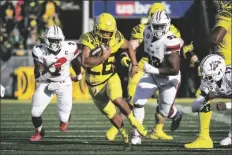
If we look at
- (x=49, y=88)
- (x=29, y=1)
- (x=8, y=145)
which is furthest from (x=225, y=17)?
(x=29, y=1)

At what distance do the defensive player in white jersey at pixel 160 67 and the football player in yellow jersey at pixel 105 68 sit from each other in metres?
0.27

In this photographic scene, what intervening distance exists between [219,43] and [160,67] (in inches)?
32.1

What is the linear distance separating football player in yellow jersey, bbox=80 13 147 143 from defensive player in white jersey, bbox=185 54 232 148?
62cm

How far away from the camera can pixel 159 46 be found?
26.3ft

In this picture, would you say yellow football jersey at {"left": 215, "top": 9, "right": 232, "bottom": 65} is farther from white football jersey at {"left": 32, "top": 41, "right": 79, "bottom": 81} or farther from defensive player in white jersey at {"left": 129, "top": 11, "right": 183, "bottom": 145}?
white football jersey at {"left": 32, "top": 41, "right": 79, "bottom": 81}

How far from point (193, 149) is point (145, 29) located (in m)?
1.36

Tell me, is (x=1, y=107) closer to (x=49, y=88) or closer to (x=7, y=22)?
(x=7, y=22)

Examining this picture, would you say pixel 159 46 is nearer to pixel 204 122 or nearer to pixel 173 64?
pixel 173 64

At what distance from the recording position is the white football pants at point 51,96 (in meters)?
8.54

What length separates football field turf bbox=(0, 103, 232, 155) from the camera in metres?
7.65

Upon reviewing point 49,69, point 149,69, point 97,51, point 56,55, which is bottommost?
point 49,69

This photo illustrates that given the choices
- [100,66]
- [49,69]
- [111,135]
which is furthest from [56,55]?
[111,135]

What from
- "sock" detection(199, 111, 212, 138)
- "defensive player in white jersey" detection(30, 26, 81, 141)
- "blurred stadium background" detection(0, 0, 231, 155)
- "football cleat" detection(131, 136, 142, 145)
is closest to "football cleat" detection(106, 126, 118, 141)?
"football cleat" detection(131, 136, 142, 145)

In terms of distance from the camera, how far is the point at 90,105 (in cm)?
1331
